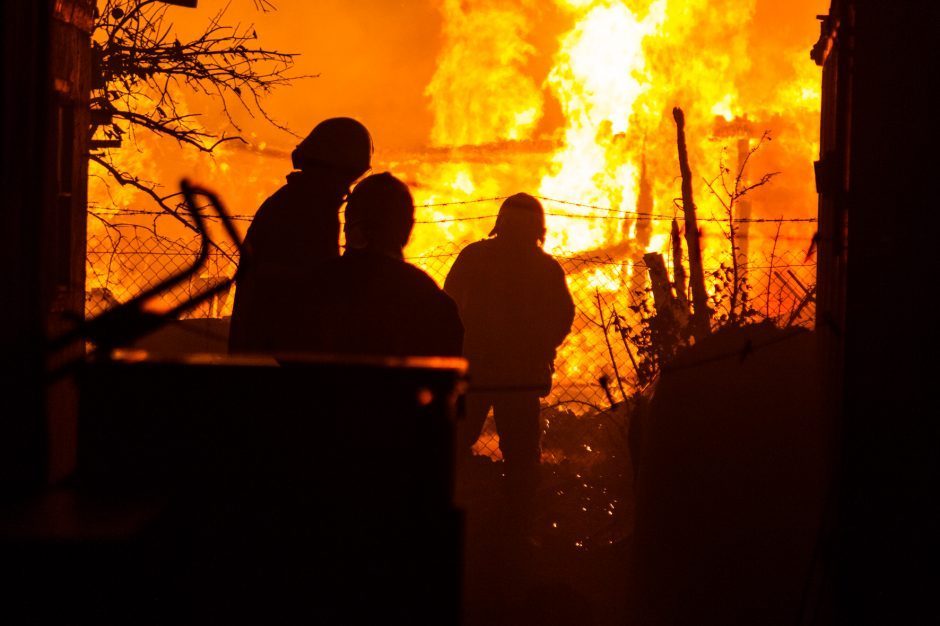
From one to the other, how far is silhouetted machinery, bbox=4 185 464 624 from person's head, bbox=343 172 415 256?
1831 mm

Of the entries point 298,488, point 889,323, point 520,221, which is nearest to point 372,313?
point 298,488

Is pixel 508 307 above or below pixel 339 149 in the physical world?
below

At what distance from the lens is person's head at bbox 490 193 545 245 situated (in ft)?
24.4

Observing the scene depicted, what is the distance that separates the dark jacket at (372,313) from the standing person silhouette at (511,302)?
3.47 meters

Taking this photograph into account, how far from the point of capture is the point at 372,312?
149 inches

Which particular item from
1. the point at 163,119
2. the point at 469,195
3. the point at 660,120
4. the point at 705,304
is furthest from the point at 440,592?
the point at 469,195

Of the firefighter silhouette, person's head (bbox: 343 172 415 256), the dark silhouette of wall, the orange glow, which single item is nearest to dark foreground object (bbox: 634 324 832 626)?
the dark silhouette of wall

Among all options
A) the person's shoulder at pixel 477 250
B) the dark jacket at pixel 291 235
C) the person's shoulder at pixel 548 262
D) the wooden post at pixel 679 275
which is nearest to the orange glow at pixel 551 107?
the wooden post at pixel 679 275

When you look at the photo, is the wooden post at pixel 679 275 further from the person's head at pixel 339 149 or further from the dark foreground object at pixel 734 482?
the person's head at pixel 339 149

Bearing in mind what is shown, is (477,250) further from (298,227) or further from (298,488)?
(298,488)

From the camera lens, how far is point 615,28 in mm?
14039

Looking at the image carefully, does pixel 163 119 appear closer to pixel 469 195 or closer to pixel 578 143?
pixel 578 143

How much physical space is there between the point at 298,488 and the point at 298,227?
2575 mm

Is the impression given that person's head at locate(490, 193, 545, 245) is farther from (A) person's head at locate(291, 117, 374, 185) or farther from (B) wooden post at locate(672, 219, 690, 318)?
(A) person's head at locate(291, 117, 374, 185)
